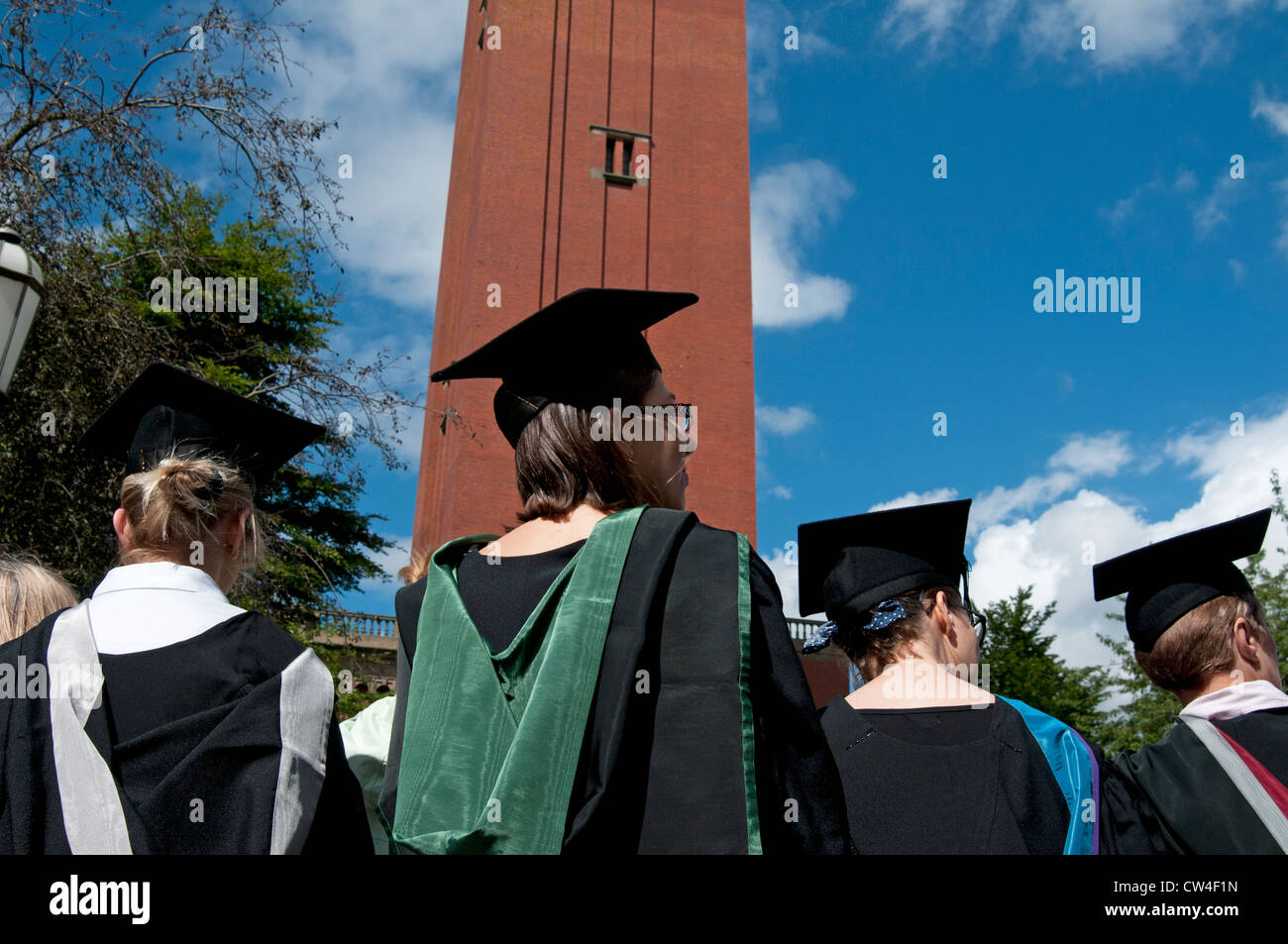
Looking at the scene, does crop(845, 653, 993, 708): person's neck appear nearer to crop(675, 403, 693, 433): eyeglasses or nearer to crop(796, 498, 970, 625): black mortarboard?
crop(796, 498, 970, 625): black mortarboard

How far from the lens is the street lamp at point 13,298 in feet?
12.4

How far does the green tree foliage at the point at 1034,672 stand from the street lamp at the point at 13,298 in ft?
74.0

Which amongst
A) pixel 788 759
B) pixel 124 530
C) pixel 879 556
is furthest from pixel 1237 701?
pixel 124 530

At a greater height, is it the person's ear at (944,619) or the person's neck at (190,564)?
the person's neck at (190,564)

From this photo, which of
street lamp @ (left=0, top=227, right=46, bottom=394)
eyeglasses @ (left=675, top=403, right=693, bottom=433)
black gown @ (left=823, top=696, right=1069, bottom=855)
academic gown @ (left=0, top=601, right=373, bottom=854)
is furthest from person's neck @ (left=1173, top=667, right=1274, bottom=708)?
street lamp @ (left=0, top=227, right=46, bottom=394)

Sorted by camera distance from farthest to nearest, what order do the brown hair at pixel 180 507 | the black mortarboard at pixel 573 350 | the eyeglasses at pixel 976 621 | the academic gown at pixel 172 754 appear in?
the eyeglasses at pixel 976 621 < the brown hair at pixel 180 507 < the black mortarboard at pixel 573 350 < the academic gown at pixel 172 754

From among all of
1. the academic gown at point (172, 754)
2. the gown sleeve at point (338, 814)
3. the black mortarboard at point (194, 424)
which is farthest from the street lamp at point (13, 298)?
the gown sleeve at point (338, 814)

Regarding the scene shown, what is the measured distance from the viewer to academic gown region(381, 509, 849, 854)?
1.58 m

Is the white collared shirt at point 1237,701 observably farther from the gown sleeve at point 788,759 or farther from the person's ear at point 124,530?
the person's ear at point 124,530

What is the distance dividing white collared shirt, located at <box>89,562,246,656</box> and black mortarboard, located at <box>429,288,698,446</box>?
2.18 ft

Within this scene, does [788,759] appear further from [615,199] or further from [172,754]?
[615,199]

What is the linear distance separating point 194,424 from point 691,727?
158 cm

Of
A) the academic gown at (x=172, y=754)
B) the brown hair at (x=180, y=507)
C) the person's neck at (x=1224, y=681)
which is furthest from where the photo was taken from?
the person's neck at (x=1224, y=681)
